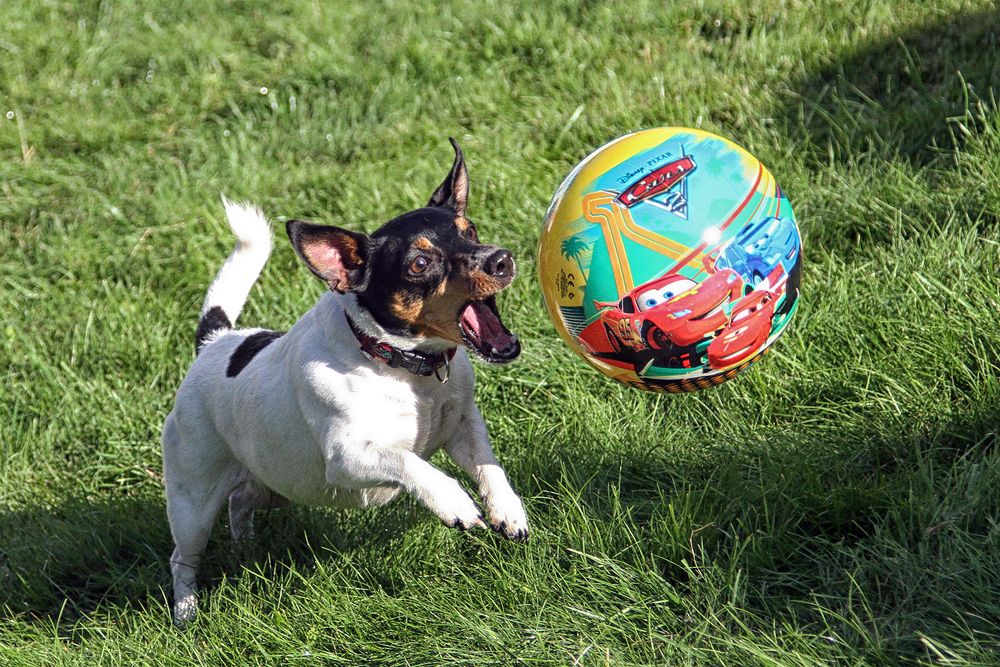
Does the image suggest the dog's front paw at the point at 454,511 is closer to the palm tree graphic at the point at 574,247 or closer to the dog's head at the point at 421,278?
the dog's head at the point at 421,278

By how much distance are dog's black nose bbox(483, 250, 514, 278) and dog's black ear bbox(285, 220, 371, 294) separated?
16.5 inches

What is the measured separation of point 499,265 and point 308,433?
91 cm

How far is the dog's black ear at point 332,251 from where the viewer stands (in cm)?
291

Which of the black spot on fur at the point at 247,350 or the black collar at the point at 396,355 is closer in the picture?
the black collar at the point at 396,355

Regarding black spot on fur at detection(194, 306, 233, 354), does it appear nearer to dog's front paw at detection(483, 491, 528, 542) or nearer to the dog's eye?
the dog's eye

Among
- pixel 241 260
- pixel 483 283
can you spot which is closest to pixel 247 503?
pixel 241 260

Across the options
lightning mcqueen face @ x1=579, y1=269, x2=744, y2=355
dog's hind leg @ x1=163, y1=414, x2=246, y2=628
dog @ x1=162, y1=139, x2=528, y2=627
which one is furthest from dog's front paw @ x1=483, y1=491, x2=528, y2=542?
dog's hind leg @ x1=163, y1=414, x2=246, y2=628

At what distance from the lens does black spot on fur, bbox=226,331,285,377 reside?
3.57 metres

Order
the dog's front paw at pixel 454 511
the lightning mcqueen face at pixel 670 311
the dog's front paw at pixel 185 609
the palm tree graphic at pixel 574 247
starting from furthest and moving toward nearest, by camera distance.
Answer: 1. the dog's front paw at pixel 185 609
2. the dog's front paw at pixel 454 511
3. the palm tree graphic at pixel 574 247
4. the lightning mcqueen face at pixel 670 311

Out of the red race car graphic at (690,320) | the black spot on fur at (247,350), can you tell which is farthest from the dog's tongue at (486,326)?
the black spot on fur at (247,350)

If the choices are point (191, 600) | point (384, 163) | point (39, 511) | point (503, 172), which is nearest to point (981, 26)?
point (503, 172)

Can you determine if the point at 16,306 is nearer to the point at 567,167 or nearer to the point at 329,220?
the point at 329,220

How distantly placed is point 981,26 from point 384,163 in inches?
128

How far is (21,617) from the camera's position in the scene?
12.0ft
